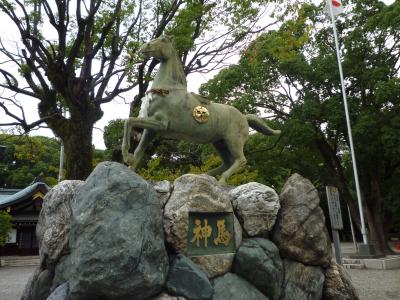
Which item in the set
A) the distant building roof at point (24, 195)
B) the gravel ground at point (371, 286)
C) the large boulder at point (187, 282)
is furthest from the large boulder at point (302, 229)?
the distant building roof at point (24, 195)

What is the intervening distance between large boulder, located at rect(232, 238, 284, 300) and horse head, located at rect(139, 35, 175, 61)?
2766 millimetres

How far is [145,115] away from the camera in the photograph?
202 inches

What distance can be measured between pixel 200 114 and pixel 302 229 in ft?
6.53

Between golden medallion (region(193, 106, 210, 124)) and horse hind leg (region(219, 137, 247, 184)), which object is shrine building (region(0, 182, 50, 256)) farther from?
golden medallion (region(193, 106, 210, 124))

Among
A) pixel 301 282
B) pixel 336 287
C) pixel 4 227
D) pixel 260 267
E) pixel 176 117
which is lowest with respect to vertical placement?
pixel 336 287

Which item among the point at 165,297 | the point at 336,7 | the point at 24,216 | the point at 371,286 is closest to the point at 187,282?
the point at 165,297

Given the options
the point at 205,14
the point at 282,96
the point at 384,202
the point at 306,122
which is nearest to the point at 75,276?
the point at 205,14

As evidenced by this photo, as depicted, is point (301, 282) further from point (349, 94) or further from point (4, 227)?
point (4, 227)

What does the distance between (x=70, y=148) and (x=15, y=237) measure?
1552cm

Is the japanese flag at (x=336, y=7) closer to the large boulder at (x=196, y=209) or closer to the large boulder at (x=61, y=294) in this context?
the large boulder at (x=196, y=209)

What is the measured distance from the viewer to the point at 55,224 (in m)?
4.39

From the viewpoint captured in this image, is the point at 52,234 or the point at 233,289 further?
the point at 52,234

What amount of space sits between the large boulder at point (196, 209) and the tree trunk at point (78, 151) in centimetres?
514

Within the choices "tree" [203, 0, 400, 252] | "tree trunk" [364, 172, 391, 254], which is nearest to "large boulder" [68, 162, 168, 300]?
"tree" [203, 0, 400, 252]
